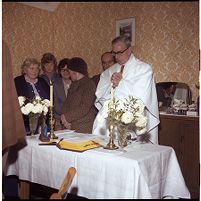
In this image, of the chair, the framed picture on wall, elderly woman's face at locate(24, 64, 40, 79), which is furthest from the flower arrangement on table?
the framed picture on wall

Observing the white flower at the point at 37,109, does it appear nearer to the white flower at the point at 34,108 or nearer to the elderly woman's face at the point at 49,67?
the white flower at the point at 34,108

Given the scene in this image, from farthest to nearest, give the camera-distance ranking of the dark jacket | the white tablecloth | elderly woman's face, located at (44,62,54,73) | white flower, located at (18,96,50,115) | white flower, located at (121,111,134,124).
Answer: elderly woman's face, located at (44,62,54,73)
the dark jacket
white flower, located at (18,96,50,115)
white flower, located at (121,111,134,124)
the white tablecloth

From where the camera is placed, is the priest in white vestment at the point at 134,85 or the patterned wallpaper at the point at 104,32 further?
the patterned wallpaper at the point at 104,32

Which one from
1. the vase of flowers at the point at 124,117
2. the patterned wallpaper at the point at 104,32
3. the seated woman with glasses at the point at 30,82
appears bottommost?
the vase of flowers at the point at 124,117

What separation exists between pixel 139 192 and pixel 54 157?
2.51 ft

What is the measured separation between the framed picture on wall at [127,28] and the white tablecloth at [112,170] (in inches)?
140

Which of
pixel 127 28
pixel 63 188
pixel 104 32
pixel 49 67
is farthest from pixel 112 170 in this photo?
pixel 104 32

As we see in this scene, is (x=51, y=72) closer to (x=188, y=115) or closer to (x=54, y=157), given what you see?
(x=188, y=115)

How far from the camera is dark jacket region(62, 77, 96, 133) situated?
11.9ft

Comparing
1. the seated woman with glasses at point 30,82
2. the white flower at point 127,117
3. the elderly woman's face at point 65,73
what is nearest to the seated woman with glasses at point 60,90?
the elderly woman's face at point 65,73

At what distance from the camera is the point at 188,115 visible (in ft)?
15.2

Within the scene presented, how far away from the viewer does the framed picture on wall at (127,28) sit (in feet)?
19.9

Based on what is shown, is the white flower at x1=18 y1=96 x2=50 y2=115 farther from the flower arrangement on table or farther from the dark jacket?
the flower arrangement on table

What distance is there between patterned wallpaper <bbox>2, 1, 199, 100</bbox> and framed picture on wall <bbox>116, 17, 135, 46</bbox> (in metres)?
0.07
